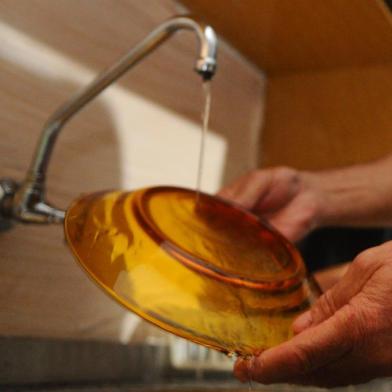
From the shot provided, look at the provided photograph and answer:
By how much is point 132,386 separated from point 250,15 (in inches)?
21.6

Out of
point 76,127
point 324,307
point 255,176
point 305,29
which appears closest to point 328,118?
point 305,29

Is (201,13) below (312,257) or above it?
above

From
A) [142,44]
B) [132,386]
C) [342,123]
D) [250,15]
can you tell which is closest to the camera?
[142,44]

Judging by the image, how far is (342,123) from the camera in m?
0.97

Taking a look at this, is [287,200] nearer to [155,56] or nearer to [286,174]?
[286,174]

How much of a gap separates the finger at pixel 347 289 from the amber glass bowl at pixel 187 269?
0.04 feet

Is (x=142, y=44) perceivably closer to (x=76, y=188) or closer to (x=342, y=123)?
(x=76, y=188)

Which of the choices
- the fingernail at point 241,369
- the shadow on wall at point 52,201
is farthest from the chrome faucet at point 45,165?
the fingernail at point 241,369

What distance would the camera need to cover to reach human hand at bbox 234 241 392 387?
39 centimetres

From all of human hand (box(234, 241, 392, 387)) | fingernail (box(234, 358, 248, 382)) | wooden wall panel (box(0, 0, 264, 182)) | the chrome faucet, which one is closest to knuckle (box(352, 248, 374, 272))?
human hand (box(234, 241, 392, 387))

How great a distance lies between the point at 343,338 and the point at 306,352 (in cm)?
3

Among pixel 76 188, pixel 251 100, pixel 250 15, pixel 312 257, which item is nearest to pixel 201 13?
pixel 250 15

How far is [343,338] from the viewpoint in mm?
402

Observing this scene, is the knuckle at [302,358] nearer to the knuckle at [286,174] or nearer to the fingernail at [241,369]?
the fingernail at [241,369]
